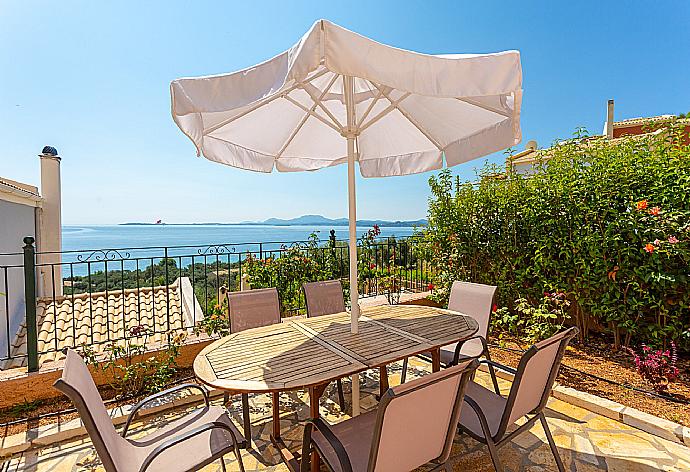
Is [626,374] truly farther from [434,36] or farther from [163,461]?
[434,36]

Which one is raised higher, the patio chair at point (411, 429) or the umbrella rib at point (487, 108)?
the umbrella rib at point (487, 108)

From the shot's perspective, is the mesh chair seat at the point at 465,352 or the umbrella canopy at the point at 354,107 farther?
the mesh chair seat at the point at 465,352

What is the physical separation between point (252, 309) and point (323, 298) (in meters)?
0.82

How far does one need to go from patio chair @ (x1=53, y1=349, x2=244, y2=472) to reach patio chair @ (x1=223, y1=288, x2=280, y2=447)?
99cm

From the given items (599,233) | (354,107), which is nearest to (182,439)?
(354,107)

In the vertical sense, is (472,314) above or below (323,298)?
below

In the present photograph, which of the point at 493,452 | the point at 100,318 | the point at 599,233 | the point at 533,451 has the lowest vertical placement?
the point at 533,451

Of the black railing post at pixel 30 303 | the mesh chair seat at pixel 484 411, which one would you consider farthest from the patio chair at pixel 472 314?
the black railing post at pixel 30 303

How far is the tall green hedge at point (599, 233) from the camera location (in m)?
3.65

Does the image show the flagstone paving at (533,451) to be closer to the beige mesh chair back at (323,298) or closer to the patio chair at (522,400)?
the patio chair at (522,400)

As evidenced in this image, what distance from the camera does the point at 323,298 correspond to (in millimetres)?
3879

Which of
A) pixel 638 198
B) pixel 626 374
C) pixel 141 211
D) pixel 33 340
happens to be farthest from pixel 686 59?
pixel 141 211

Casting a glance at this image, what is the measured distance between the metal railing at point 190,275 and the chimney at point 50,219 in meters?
1.14

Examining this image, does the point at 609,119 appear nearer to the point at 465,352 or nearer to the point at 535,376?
the point at 465,352
